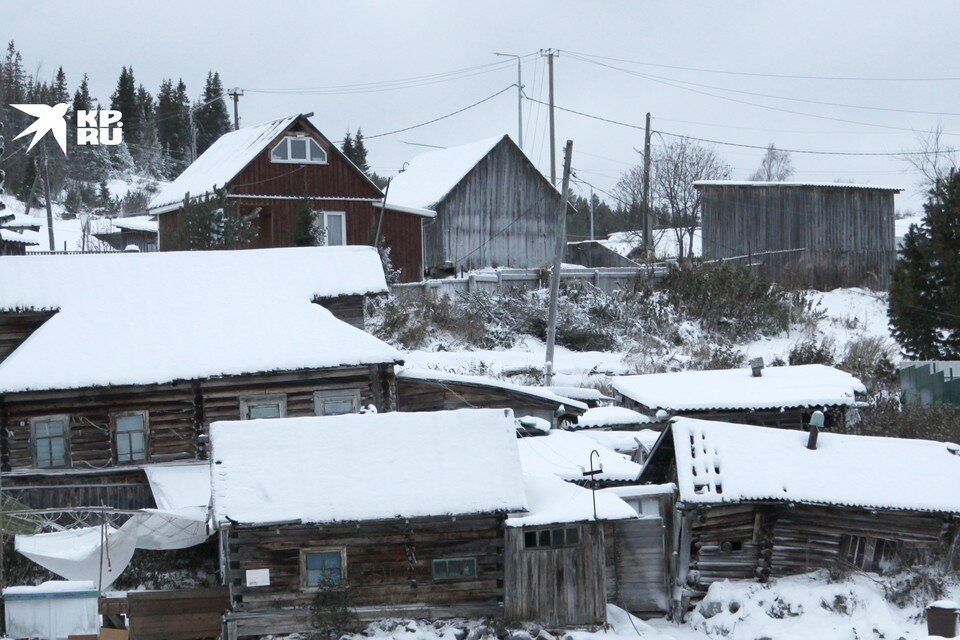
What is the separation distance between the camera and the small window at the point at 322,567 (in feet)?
56.3

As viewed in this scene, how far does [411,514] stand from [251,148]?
23.2m

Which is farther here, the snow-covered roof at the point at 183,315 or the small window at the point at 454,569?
the snow-covered roof at the point at 183,315

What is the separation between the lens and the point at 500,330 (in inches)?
1453

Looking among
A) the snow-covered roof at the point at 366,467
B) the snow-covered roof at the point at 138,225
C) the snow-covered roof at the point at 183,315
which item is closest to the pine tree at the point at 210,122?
the snow-covered roof at the point at 138,225

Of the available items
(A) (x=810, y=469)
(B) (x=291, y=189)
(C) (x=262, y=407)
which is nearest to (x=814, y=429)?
(A) (x=810, y=469)

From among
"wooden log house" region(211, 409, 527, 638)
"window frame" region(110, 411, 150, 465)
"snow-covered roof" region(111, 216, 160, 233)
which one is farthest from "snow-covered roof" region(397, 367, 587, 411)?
"snow-covered roof" region(111, 216, 160, 233)

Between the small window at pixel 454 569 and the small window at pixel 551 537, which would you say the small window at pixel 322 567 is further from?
the small window at pixel 551 537

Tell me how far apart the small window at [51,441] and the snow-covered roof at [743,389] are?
43.6 feet

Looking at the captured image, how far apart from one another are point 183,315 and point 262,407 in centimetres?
322

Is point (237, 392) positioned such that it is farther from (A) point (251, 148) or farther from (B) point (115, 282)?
(A) point (251, 148)

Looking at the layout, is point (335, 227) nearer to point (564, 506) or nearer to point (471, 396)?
point (471, 396)

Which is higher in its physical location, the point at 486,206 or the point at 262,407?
the point at 486,206

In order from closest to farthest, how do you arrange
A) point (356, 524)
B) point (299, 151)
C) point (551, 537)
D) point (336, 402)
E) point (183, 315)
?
point (356, 524), point (551, 537), point (336, 402), point (183, 315), point (299, 151)

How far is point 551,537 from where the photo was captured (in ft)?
57.1
